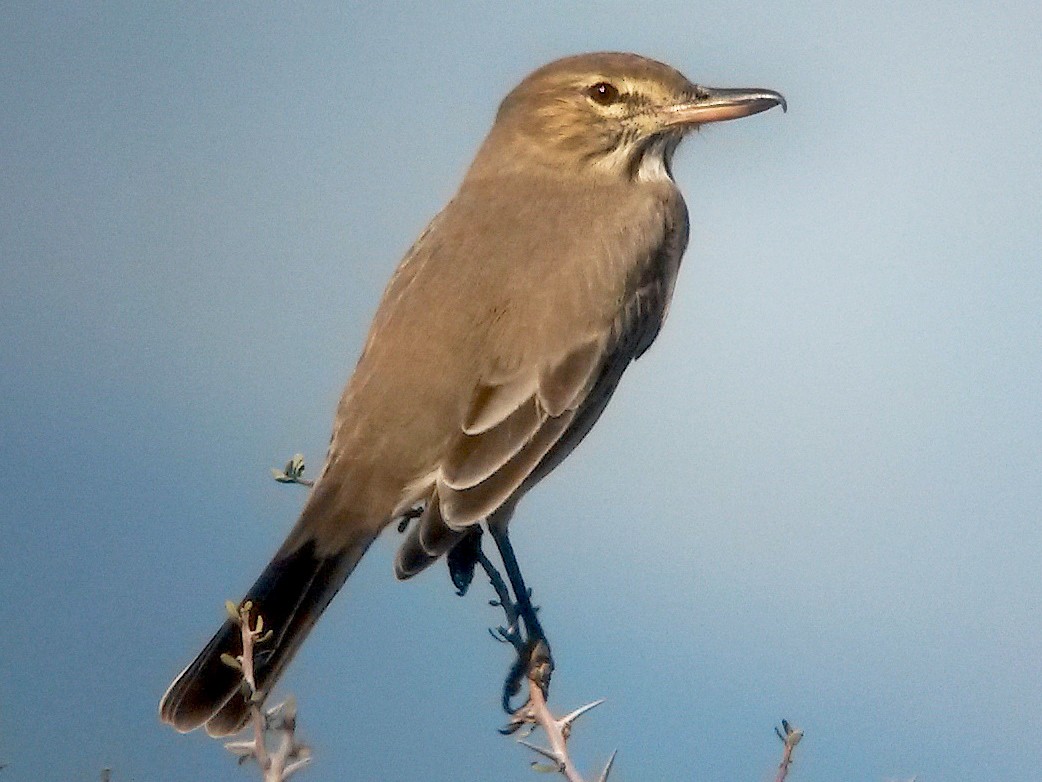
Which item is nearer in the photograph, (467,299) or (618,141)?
(467,299)

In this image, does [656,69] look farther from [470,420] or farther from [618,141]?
[470,420]

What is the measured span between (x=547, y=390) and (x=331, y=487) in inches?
29.7

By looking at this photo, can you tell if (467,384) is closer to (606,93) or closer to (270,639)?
(270,639)

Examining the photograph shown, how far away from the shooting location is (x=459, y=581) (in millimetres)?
5633

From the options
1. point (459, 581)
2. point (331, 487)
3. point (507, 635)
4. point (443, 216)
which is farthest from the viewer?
point (443, 216)

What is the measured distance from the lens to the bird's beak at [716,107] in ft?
19.8

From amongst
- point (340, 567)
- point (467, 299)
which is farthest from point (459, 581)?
point (467, 299)

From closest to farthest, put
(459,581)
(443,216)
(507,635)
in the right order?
(507,635)
(459,581)
(443,216)

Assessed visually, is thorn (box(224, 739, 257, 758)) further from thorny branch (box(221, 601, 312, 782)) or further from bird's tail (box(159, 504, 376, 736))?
bird's tail (box(159, 504, 376, 736))

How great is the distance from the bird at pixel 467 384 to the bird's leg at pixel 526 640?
41 millimetres

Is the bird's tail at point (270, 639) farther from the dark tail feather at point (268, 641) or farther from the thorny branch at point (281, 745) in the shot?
the thorny branch at point (281, 745)

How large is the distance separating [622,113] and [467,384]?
149 cm

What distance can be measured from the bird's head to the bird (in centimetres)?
17

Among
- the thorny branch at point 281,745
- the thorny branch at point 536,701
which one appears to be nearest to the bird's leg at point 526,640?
the thorny branch at point 536,701
